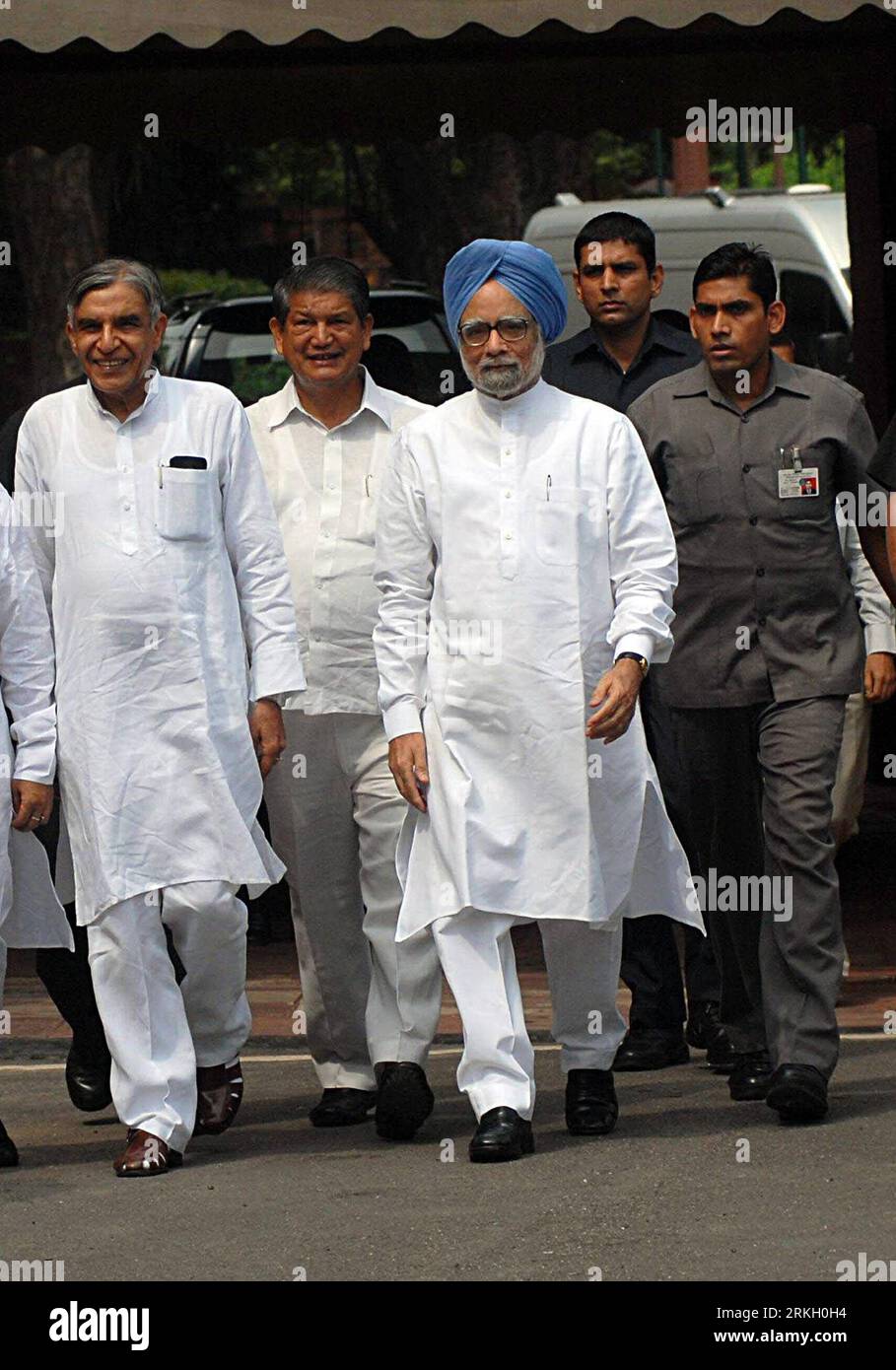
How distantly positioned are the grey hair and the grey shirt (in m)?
1.44

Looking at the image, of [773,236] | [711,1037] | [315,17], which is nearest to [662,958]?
[711,1037]

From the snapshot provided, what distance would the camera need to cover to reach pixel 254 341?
1451 cm

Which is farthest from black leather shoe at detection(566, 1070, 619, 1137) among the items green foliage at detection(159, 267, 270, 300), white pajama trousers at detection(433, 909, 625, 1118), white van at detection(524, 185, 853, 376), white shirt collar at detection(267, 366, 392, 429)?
green foliage at detection(159, 267, 270, 300)

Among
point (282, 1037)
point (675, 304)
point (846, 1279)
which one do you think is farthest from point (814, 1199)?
point (675, 304)

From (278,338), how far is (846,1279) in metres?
3.07

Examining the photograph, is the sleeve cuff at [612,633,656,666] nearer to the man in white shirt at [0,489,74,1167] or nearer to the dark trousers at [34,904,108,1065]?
the man in white shirt at [0,489,74,1167]

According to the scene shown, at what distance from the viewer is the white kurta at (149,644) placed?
6625 mm

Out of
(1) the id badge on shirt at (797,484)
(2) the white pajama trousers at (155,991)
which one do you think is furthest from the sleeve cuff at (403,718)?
(1) the id badge on shirt at (797,484)

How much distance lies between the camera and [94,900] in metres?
6.62

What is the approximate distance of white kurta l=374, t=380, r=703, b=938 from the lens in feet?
21.8

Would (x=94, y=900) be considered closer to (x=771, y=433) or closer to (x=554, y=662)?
(x=554, y=662)

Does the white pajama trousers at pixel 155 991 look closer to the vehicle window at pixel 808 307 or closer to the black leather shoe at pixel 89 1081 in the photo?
A: the black leather shoe at pixel 89 1081

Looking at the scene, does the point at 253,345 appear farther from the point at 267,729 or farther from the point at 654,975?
the point at 267,729

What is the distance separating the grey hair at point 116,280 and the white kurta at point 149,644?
200 mm
